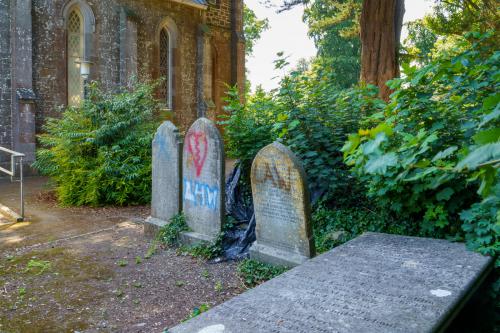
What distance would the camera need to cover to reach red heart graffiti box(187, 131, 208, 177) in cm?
634

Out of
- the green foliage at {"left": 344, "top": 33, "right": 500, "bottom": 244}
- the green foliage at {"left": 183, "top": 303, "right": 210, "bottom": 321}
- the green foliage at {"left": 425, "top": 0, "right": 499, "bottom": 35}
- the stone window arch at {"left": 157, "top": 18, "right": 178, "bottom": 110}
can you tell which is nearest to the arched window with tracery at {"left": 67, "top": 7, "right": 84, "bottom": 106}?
the stone window arch at {"left": 157, "top": 18, "right": 178, "bottom": 110}

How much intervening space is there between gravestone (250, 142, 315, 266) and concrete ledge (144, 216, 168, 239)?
2.02 metres

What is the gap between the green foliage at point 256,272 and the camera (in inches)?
203

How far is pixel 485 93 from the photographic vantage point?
4797 mm

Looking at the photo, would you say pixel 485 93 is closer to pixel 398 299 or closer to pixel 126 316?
pixel 398 299

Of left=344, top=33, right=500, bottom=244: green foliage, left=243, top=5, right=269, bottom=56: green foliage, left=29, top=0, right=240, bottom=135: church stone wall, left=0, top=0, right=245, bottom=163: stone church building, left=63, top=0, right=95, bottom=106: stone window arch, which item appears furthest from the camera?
left=243, top=5, right=269, bottom=56: green foliage

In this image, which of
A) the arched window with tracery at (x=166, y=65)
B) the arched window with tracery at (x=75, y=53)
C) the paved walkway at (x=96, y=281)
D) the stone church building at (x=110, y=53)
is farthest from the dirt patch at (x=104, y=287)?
the arched window with tracery at (x=166, y=65)

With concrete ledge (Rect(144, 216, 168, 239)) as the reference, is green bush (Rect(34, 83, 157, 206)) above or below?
above

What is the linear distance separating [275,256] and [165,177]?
2.62 m

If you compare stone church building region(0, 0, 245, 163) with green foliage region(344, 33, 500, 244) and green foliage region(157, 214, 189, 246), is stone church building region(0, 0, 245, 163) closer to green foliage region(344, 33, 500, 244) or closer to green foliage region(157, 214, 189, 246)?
green foliage region(157, 214, 189, 246)

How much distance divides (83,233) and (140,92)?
14.1 ft

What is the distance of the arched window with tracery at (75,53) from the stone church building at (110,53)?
34mm

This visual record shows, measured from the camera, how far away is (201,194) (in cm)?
646

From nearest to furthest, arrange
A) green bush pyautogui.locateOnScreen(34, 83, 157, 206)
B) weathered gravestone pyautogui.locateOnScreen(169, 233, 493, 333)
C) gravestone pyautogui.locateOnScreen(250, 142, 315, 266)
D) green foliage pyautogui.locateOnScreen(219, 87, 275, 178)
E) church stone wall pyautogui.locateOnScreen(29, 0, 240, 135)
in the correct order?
weathered gravestone pyautogui.locateOnScreen(169, 233, 493, 333)
gravestone pyautogui.locateOnScreen(250, 142, 315, 266)
green foliage pyautogui.locateOnScreen(219, 87, 275, 178)
green bush pyautogui.locateOnScreen(34, 83, 157, 206)
church stone wall pyautogui.locateOnScreen(29, 0, 240, 135)
